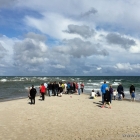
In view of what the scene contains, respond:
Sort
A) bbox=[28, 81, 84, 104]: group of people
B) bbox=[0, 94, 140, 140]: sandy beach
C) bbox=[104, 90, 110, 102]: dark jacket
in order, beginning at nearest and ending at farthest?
bbox=[0, 94, 140, 140]: sandy beach
bbox=[104, 90, 110, 102]: dark jacket
bbox=[28, 81, 84, 104]: group of people

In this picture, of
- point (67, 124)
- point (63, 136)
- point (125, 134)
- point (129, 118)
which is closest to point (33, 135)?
point (63, 136)

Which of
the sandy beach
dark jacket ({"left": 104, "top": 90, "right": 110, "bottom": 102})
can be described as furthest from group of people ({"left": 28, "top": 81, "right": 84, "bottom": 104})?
the sandy beach

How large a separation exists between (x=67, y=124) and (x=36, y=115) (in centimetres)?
284

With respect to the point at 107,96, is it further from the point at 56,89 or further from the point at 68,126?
the point at 56,89

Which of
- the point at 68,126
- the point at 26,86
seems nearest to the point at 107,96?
the point at 68,126

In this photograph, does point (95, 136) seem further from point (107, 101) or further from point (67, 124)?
point (107, 101)

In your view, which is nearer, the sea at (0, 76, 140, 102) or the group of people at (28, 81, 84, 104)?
the group of people at (28, 81, 84, 104)

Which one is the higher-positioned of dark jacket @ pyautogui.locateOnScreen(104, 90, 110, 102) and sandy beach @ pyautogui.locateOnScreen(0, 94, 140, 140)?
dark jacket @ pyautogui.locateOnScreen(104, 90, 110, 102)

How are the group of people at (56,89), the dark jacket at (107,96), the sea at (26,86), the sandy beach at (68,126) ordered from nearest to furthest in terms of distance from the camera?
the sandy beach at (68,126)
the dark jacket at (107,96)
the group of people at (56,89)
the sea at (26,86)

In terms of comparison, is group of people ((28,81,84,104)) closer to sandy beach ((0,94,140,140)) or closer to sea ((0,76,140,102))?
sea ((0,76,140,102))

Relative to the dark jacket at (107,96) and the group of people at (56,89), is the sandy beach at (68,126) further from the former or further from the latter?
the group of people at (56,89)

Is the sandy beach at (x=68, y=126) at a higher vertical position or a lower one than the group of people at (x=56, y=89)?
lower

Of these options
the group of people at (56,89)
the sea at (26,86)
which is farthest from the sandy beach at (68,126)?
the sea at (26,86)

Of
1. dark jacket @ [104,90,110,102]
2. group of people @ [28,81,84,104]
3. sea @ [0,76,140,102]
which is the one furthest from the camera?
sea @ [0,76,140,102]
